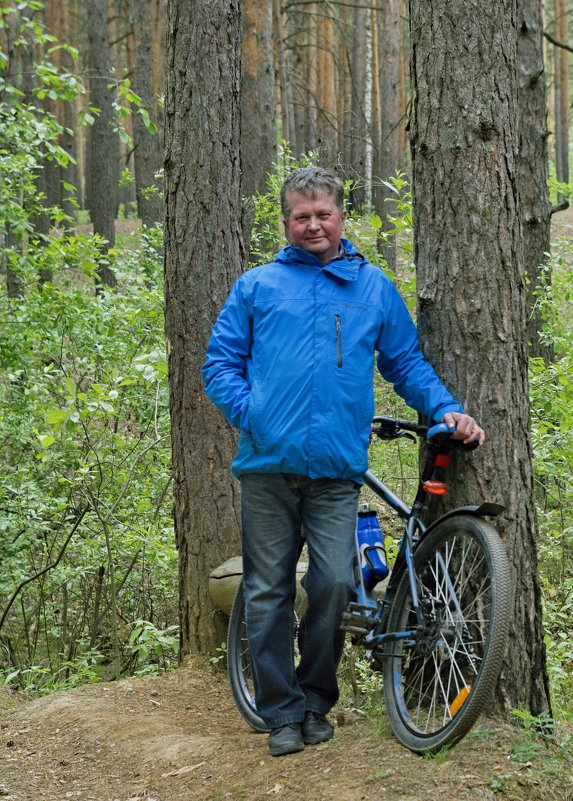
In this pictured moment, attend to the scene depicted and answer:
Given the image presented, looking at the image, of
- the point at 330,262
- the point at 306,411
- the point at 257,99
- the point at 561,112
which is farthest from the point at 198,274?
the point at 561,112

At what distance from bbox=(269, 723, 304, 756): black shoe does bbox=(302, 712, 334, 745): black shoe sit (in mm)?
42

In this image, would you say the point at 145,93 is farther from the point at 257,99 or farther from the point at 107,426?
the point at 107,426

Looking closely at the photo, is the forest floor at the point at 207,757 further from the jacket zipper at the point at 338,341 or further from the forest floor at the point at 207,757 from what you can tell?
the jacket zipper at the point at 338,341

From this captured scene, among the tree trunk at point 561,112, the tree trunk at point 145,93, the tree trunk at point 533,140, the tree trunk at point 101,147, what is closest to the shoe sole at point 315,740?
the tree trunk at point 533,140

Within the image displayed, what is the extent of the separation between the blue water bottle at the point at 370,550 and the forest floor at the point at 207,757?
585 millimetres

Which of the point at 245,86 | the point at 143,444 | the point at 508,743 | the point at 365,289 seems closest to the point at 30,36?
the point at 245,86

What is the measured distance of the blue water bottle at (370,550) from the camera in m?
3.68

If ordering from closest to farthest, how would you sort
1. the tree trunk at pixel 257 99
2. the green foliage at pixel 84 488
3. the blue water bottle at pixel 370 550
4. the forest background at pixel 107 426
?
the blue water bottle at pixel 370 550 < the forest background at pixel 107 426 < the green foliage at pixel 84 488 < the tree trunk at pixel 257 99

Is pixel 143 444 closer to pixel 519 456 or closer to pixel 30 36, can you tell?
pixel 519 456

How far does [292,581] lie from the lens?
3723mm

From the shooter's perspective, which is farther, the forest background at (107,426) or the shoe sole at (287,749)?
the forest background at (107,426)

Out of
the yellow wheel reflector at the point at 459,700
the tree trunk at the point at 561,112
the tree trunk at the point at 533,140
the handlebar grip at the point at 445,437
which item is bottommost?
the yellow wheel reflector at the point at 459,700

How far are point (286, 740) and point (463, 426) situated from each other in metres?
1.46

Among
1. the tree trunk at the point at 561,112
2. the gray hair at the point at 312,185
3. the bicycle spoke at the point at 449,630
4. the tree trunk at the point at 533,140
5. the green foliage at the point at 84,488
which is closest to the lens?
the bicycle spoke at the point at 449,630
